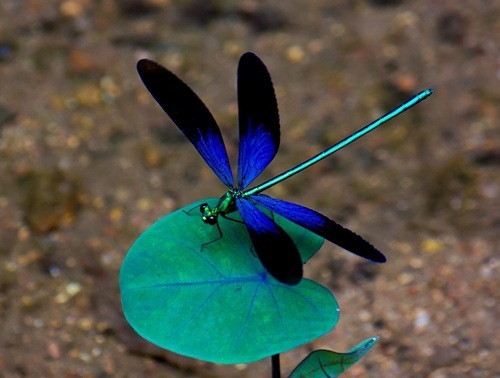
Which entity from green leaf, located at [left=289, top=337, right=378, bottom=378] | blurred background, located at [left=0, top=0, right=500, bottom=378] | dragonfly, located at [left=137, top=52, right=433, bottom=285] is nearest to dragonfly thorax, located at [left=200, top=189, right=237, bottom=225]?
dragonfly, located at [left=137, top=52, right=433, bottom=285]

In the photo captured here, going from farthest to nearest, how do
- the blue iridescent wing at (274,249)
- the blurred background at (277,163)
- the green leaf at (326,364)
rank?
the blurred background at (277,163) < the green leaf at (326,364) < the blue iridescent wing at (274,249)

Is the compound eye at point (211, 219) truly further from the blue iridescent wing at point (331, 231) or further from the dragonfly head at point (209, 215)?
the blue iridescent wing at point (331, 231)

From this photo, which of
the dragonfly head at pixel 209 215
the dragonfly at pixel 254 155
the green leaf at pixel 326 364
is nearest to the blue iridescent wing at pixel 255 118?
the dragonfly at pixel 254 155

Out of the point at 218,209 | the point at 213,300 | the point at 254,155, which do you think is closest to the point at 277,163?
the point at 254,155

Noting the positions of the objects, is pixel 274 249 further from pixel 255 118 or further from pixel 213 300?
pixel 255 118

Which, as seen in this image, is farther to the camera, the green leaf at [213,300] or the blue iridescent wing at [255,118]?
the blue iridescent wing at [255,118]

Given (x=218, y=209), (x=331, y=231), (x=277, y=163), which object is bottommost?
(x=277, y=163)

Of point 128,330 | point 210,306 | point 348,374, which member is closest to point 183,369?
point 128,330
